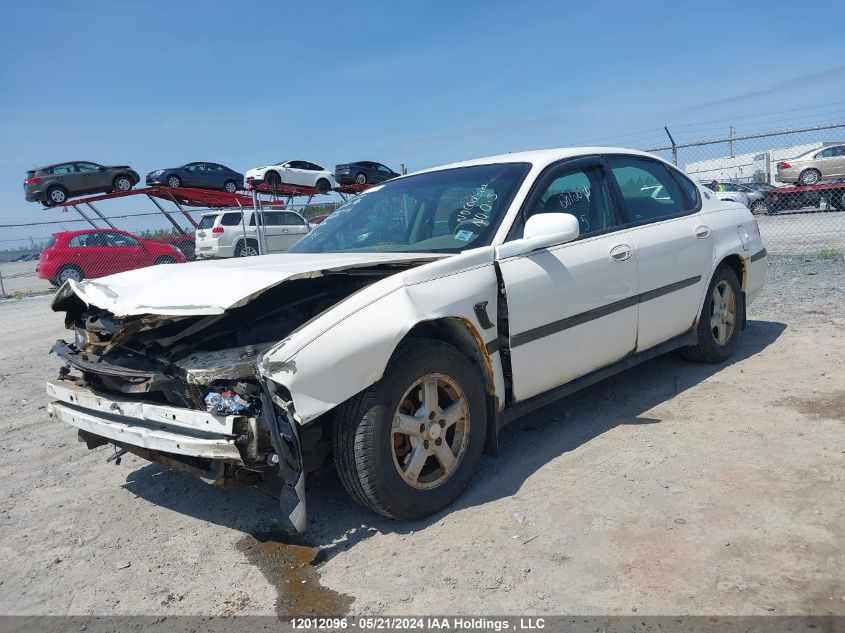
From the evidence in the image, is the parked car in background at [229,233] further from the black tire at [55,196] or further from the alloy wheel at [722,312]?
the alloy wheel at [722,312]

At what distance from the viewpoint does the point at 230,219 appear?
64.0ft

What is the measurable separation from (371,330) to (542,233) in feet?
3.79

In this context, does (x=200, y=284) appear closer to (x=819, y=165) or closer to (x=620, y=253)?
(x=620, y=253)

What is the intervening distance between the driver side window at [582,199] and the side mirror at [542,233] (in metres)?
0.30

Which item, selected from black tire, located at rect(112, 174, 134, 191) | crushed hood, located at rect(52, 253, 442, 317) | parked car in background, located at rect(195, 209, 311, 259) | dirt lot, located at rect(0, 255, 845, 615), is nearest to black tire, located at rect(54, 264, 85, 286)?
parked car in background, located at rect(195, 209, 311, 259)

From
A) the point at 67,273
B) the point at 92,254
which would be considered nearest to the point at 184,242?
the point at 92,254

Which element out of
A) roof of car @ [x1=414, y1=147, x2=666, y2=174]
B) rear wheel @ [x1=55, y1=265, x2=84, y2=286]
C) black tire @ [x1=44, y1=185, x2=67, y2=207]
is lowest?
rear wheel @ [x1=55, y1=265, x2=84, y2=286]

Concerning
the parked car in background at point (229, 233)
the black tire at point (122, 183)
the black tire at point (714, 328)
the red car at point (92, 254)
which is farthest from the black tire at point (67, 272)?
the black tire at point (714, 328)

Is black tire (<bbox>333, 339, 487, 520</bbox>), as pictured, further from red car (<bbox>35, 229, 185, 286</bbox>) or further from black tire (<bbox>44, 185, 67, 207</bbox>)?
black tire (<bbox>44, 185, 67, 207</bbox>)

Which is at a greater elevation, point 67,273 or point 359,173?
point 359,173

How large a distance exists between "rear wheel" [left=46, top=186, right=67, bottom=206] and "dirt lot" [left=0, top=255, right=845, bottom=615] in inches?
694

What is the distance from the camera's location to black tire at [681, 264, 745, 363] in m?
5.05

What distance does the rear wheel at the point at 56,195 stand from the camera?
19.7m

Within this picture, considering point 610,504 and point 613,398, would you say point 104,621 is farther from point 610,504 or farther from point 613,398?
point 613,398
